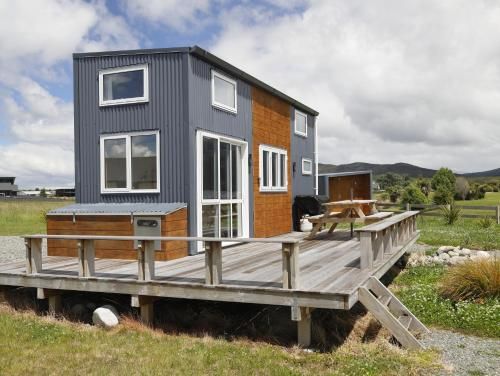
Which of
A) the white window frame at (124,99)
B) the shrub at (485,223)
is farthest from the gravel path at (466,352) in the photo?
the shrub at (485,223)

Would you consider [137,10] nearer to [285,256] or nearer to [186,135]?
[186,135]

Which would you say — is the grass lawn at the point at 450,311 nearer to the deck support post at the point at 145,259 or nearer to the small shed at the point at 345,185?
the deck support post at the point at 145,259

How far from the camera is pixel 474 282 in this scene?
24.3 feet

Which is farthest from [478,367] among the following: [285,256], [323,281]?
[285,256]

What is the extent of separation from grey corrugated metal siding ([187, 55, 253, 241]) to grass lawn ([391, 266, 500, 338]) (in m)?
4.03

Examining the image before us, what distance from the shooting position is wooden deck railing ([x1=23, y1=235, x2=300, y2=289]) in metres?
5.43

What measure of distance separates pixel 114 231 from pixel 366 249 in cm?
453

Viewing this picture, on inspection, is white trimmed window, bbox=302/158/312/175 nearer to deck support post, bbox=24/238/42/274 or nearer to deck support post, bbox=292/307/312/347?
deck support post, bbox=24/238/42/274

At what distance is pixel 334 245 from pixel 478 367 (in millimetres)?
4738

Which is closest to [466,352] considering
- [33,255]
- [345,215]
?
[345,215]

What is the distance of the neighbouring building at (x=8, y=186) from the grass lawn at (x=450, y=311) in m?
85.1

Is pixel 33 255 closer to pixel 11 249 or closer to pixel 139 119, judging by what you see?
pixel 139 119

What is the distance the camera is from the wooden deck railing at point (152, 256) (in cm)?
543

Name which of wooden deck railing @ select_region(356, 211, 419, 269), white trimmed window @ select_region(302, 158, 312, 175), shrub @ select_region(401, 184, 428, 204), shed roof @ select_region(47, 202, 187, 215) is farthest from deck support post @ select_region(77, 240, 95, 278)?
shrub @ select_region(401, 184, 428, 204)
